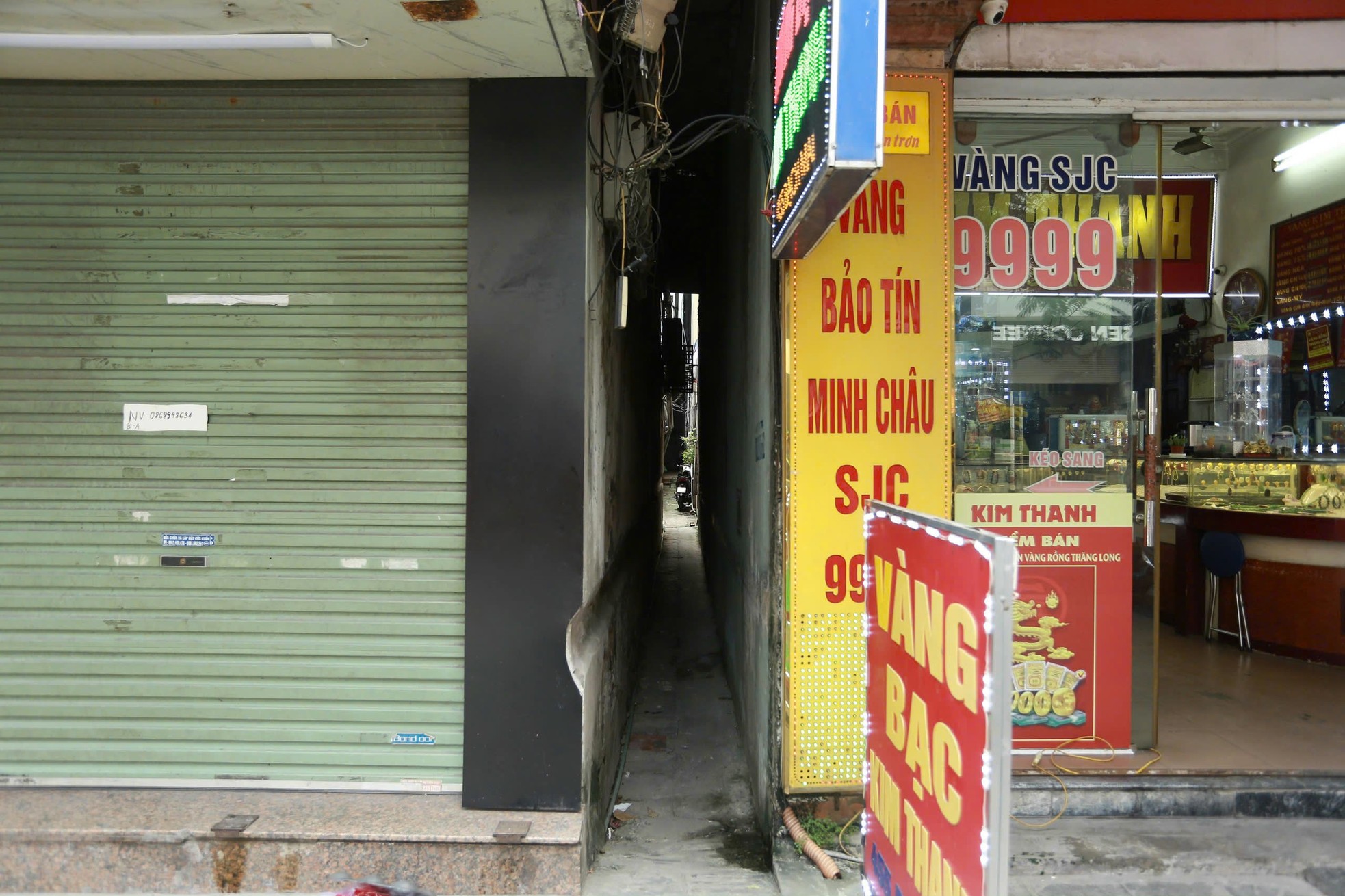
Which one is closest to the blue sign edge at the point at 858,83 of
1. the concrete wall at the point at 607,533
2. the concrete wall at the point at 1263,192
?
the concrete wall at the point at 607,533

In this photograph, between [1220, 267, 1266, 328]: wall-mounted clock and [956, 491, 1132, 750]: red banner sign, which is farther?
[1220, 267, 1266, 328]: wall-mounted clock

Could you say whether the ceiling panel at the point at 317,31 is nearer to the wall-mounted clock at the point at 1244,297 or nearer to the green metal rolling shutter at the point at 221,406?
the green metal rolling shutter at the point at 221,406

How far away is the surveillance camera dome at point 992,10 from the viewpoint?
379 centimetres

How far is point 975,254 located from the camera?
4.43 m

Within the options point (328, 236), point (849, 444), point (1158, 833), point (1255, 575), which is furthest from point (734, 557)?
point (1255, 575)

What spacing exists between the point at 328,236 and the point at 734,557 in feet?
12.6

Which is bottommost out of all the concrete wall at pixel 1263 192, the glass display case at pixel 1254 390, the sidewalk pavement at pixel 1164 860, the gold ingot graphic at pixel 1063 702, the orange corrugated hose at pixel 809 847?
the sidewalk pavement at pixel 1164 860

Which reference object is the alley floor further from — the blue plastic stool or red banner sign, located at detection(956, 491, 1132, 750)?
the blue plastic stool

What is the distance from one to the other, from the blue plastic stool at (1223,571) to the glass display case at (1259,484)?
12.8 inches

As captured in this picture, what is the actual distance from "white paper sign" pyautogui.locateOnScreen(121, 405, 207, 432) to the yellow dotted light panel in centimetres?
314

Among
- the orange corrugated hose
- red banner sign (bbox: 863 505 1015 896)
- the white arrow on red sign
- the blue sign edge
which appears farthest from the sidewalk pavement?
the blue sign edge

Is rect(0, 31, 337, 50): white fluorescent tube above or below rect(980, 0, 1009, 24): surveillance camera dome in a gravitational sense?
below

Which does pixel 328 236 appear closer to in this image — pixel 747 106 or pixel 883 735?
pixel 747 106

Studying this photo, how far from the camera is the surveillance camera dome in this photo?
3795 mm
